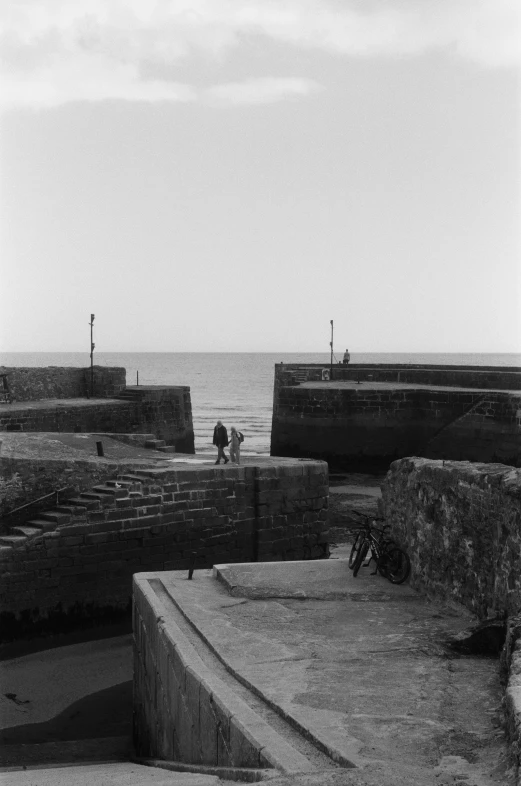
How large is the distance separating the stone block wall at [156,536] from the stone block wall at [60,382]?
12.1 m

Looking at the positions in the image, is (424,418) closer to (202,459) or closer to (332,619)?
(202,459)

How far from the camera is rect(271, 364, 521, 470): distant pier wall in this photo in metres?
23.6

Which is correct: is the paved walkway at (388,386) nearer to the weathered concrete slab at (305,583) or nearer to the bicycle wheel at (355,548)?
the bicycle wheel at (355,548)

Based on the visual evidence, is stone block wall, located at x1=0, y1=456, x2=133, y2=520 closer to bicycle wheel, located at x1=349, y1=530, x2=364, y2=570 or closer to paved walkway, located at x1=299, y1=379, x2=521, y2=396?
bicycle wheel, located at x1=349, y1=530, x2=364, y2=570

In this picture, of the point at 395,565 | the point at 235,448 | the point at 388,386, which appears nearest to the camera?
the point at 395,565

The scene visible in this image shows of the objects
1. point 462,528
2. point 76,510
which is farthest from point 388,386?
point 462,528

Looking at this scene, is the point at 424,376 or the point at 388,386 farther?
the point at 424,376

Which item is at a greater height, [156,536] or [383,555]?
[383,555]

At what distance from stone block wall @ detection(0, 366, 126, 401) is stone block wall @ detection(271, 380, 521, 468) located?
17.2 ft

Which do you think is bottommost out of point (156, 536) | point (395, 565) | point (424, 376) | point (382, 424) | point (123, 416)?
Answer: point (156, 536)

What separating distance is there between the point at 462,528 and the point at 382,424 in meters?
19.4

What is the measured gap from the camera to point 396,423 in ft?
85.9

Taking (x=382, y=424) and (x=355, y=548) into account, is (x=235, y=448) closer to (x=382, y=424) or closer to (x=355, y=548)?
(x=355, y=548)

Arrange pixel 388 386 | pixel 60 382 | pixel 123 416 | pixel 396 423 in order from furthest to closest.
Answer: pixel 388 386, pixel 396 423, pixel 60 382, pixel 123 416
